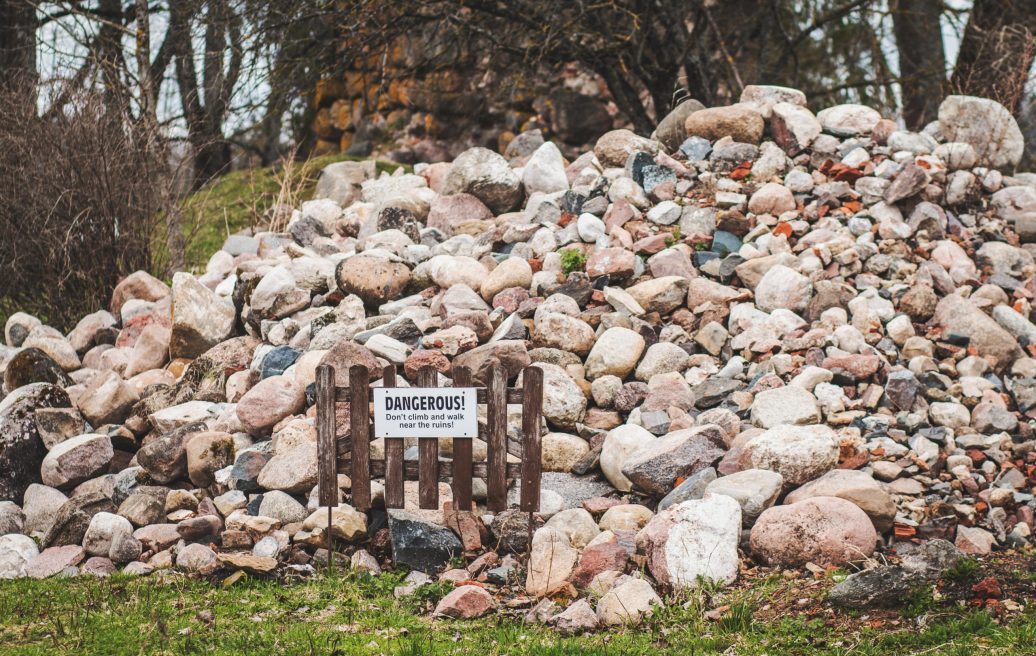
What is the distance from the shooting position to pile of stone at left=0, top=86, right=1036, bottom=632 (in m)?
5.15

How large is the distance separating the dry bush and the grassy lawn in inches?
194

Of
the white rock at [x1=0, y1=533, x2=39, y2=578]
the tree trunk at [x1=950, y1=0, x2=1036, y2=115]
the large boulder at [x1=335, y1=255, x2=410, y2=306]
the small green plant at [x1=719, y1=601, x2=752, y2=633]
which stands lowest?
the white rock at [x1=0, y1=533, x2=39, y2=578]

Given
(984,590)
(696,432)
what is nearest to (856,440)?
(696,432)

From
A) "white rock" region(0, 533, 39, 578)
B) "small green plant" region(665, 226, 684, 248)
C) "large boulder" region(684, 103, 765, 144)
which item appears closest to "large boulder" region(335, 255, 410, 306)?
"small green plant" region(665, 226, 684, 248)

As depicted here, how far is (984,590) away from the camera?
14.0 ft

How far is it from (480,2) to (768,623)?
864 cm

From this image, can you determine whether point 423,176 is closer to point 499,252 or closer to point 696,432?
point 499,252

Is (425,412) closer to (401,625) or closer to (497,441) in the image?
(497,441)

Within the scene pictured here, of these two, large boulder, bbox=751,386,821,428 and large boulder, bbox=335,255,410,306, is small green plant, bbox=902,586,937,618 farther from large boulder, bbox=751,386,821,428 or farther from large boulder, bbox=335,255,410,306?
large boulder, bbox=335,255,410,306

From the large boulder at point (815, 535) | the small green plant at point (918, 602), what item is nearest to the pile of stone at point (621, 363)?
the large boulder at point (815, 535)

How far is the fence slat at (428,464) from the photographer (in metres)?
5.15

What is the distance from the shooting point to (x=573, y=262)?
300 inches

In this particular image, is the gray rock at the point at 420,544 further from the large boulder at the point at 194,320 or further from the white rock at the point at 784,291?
the large boulder at the point at 194,320

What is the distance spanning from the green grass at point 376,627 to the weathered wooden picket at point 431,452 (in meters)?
0.50
